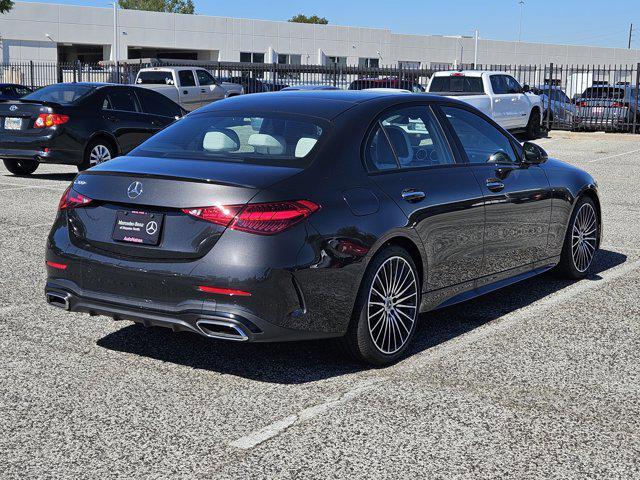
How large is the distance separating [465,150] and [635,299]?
1986 mm

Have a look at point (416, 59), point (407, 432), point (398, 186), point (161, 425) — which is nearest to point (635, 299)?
point (398, 186)

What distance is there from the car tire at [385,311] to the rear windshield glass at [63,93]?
11260 millimetres

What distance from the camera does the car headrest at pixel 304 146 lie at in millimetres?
5527

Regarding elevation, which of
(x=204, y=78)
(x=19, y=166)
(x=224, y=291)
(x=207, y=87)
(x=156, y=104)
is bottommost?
(x=19, y=166)

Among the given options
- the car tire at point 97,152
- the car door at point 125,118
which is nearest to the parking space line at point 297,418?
the car tire at point 97,152

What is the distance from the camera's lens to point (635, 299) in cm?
752

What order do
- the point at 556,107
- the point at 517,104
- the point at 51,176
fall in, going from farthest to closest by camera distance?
the point at 556,107 → the point at 517,104 → the point at 51,176

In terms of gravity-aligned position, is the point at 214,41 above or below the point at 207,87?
above

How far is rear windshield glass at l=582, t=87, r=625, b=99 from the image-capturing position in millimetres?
31766

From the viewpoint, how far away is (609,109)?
31.3 m

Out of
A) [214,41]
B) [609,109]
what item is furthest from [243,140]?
[214,41]

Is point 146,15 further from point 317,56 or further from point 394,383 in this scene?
point 394,383

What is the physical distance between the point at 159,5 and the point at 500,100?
389 ft

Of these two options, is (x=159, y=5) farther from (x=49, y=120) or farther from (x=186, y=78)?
(x=49, y=120)
